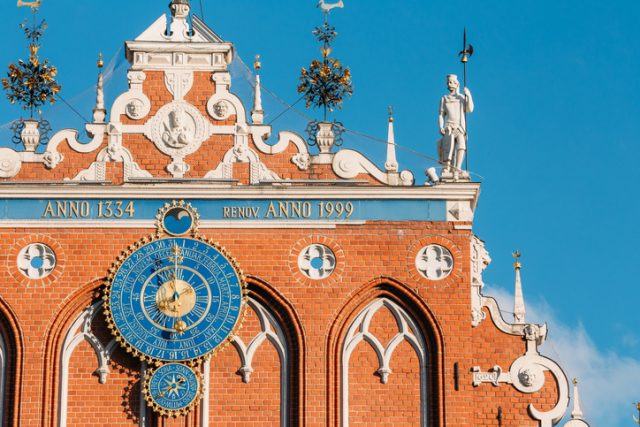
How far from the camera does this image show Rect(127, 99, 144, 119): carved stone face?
29562 mm

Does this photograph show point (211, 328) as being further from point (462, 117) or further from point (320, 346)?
point (462, 117)

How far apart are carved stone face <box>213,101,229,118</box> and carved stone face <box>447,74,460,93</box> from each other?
3238 millimetres

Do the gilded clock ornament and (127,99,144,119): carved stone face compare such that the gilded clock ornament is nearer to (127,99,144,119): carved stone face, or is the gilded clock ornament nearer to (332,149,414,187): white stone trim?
(127,99,144,119): carved stone face

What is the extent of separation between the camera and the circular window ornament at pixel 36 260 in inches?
1137

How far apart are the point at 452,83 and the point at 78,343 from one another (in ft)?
21.5

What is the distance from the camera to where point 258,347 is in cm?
2877

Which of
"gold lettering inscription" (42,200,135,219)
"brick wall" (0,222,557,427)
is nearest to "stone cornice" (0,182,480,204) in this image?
"gold lettering inscription" (42,200,135,219)

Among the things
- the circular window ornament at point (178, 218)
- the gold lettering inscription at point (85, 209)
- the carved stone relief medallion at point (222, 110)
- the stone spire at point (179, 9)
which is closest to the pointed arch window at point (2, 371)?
the gold lettering inscription at point (85, 209)

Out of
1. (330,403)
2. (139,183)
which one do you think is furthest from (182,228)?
(330,403)

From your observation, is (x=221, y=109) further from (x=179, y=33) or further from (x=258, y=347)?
(x=258, y=347)

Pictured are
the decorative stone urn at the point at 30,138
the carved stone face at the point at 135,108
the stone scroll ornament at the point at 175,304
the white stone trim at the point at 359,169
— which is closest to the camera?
the stone scroll ornament at the point at 175,304

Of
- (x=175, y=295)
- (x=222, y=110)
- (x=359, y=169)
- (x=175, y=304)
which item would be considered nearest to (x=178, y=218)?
(x=175, y=295)

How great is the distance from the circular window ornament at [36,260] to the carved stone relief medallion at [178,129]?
2.18m

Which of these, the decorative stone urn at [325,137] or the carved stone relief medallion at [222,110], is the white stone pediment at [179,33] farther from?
the decorative stone urn at [325,137]
